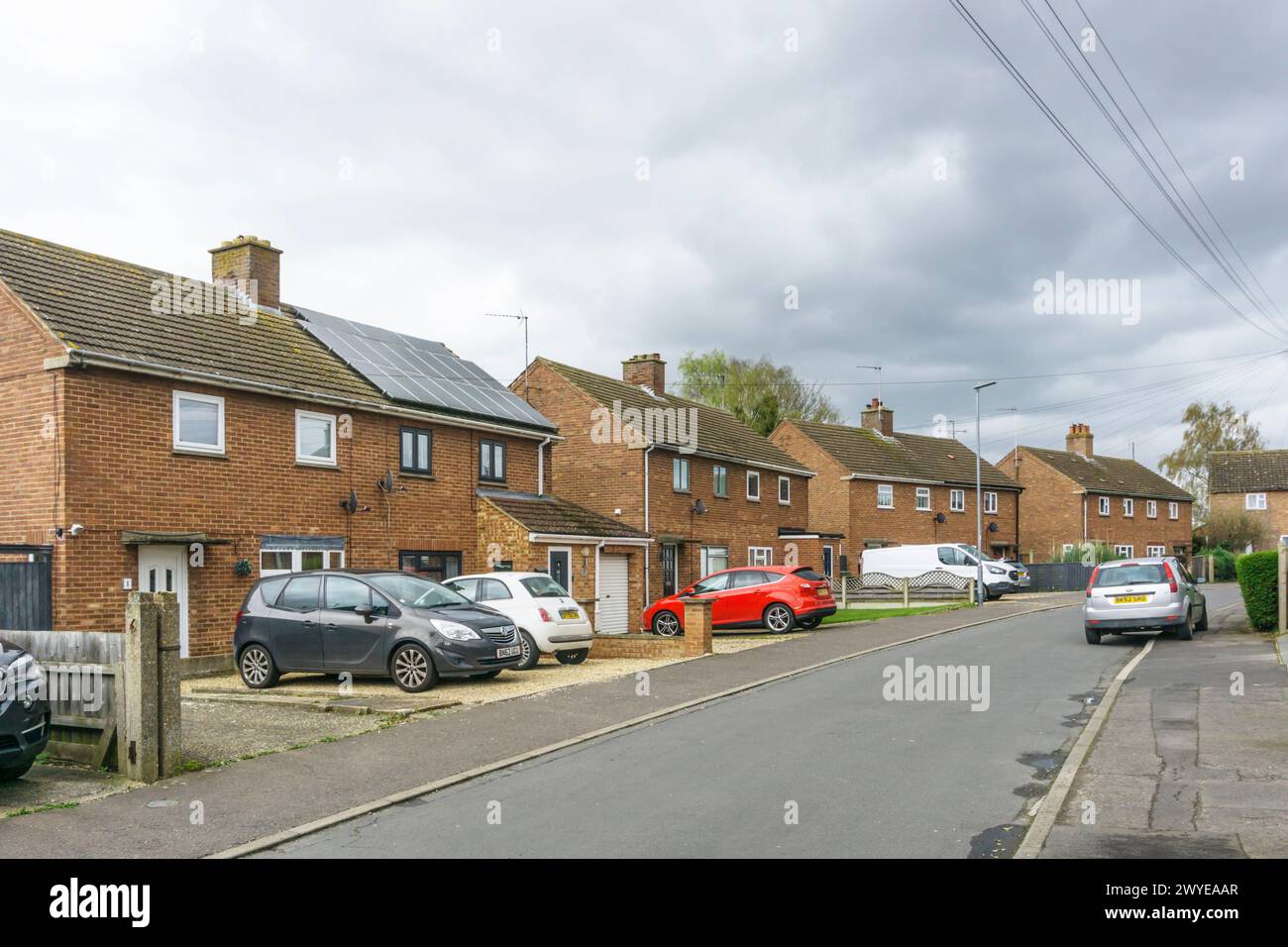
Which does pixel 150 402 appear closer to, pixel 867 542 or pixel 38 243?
pixel 38 243

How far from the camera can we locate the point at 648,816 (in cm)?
787

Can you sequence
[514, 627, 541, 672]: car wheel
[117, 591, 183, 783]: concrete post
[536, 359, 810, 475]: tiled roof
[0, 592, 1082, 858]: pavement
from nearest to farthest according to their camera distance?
[0, 592, 1082, 858]: pavement
[117, 591, 183, 783]: concrete post
[514, 627, 541, 672]: car wheel
[536, 359, 810, 475]: tiled roof

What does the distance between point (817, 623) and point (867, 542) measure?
76.5ft

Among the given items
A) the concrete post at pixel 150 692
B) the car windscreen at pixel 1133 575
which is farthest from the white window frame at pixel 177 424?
the car windscreen at pixel 1133 575

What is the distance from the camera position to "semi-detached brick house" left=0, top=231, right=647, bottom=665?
55.1 feet

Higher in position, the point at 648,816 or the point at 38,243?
the point at 38,243

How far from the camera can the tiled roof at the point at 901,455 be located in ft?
163

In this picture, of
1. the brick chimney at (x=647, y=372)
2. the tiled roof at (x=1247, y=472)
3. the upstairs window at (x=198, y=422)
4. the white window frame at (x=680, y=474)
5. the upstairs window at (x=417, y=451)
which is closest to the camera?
the upstairs window at (x=198, y=422)

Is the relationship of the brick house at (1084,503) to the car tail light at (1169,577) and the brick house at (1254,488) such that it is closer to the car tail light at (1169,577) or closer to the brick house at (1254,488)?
the brick house at (1254,488)

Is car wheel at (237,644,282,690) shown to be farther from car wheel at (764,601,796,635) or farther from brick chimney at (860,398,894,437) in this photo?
brick chimney at (860,398,894,437)

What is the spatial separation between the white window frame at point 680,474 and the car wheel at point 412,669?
59.6ft

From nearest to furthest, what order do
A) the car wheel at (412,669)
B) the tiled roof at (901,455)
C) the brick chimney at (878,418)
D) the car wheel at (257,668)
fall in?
the car wheel at (412,669) → the car wheel at (257,668) → the tiled roof at (901,455) → the brick chimney at (878,418)

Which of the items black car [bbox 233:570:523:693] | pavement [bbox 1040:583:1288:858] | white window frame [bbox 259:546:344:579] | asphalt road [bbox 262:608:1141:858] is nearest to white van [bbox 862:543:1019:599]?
white window frame [bbox 259:546:344:579]
